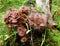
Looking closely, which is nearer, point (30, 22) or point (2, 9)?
point (30, 22)

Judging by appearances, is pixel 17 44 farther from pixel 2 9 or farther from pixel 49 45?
pixel 2 9

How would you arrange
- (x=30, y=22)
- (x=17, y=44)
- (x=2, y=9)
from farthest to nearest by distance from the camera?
1. (x=2, y=9)
2. (x=17, y=44)
3. (x=30, y=22)

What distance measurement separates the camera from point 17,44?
404 centimetres

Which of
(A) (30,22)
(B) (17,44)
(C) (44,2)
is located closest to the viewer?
(A) (30,22)

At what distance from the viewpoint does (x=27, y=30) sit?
3.85 metres

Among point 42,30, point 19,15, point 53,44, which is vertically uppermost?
point 19,15

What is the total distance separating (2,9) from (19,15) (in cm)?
276

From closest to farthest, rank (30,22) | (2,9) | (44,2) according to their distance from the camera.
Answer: (30,22) → (44,2) → (2,9)

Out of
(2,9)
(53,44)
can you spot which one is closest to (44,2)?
(53,44)

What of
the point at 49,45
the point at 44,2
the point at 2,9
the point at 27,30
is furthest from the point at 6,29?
the point at 2,9

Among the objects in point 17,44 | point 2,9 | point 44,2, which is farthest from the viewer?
point 2,9

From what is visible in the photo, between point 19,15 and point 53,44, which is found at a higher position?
point 19,15

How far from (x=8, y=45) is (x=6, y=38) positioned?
0.23 metres

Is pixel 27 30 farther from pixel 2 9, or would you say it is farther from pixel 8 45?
pixel 2 9
